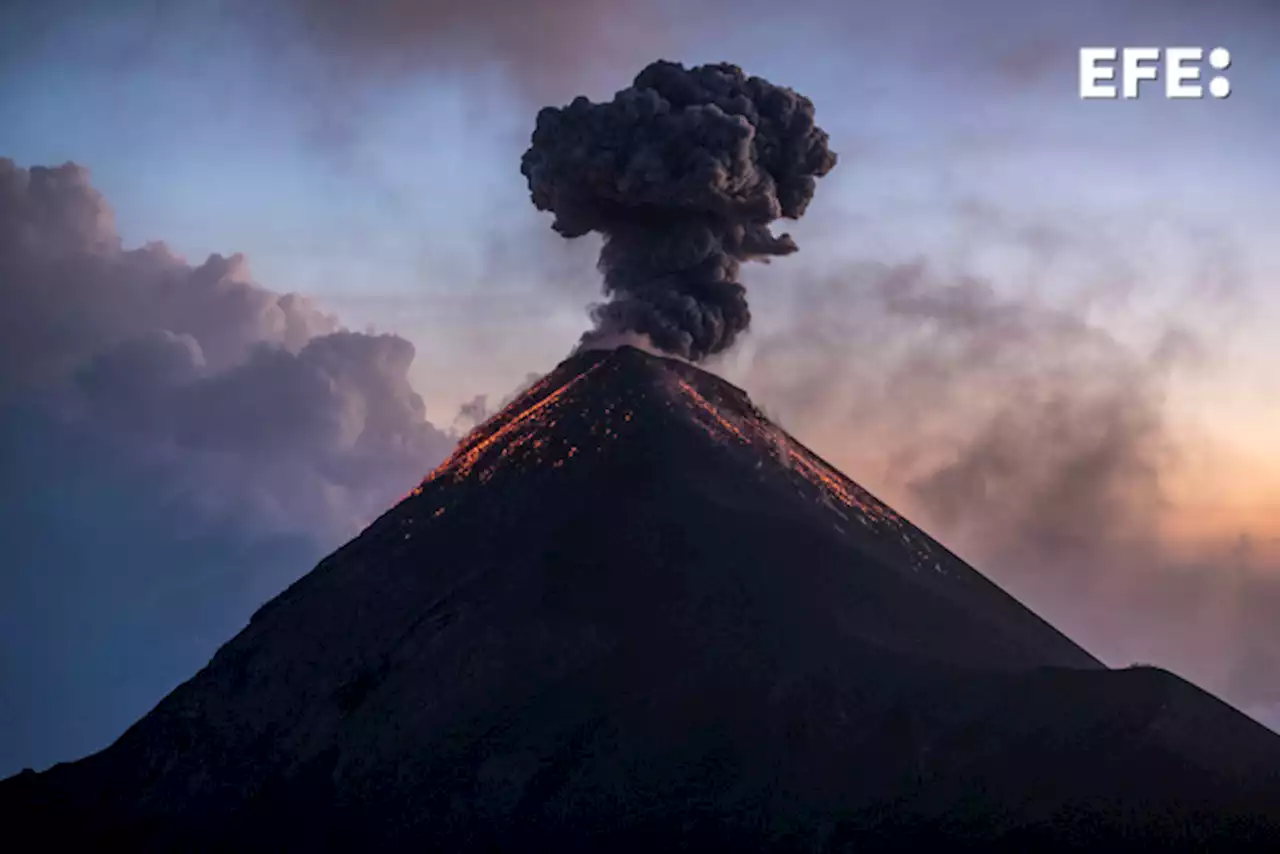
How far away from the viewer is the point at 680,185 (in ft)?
288

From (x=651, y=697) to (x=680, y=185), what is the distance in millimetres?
39248

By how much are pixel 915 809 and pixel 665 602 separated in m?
17.9

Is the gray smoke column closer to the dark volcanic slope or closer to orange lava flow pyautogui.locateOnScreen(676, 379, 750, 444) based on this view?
orange lava flow pyautogui.locateOnScreen(676, 379, 750, 444)

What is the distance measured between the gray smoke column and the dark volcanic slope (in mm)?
9751

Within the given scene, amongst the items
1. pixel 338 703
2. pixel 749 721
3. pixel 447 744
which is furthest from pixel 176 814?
pixel 749 721

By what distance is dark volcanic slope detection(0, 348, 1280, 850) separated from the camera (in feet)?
162

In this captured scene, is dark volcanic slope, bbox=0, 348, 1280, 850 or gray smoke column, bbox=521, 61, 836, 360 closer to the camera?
dark volcanic slope, bbox=0, 348, 1280, 850

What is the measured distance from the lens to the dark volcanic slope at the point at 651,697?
49312 millimetres

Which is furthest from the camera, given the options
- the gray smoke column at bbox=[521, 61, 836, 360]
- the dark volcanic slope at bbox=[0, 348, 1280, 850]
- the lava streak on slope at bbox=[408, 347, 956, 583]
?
the gray smoke column at bbox=[521, 61, 836, 360]

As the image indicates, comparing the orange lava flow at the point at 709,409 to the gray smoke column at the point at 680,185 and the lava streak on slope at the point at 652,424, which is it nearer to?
the lava streak on slope at the point at 652,424

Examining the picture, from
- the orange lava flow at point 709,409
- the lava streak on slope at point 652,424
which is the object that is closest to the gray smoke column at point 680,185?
the lava streak on slope at point 652,424

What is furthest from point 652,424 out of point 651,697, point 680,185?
point 651,697

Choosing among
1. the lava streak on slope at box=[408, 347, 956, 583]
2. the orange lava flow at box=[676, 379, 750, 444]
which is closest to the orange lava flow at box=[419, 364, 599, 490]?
the lava streak on slope at box=[408, 347, 956, 583]

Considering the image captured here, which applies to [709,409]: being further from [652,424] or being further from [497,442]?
[497,442]
